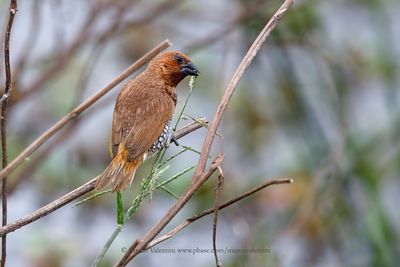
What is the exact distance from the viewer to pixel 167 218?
2.25 metres

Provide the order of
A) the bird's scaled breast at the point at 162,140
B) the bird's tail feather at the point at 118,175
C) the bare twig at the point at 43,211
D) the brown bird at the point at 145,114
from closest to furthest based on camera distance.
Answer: the bare twig at the point at 43,211 → the bird's tail feather at the point at 118,175 → the bird's scaled breast at the point at 162,140 → the brown bird at the point at 145,114

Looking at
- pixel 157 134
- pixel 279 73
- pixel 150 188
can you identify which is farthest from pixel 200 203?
pixel 150 188

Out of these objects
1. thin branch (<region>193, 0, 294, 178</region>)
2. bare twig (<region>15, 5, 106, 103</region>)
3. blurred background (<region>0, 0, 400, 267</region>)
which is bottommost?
blurred background (<region>0, 0, 400, 267</region>)

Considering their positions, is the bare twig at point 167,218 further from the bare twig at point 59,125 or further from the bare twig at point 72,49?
the bare twig at point 72,49

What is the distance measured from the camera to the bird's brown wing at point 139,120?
11.2ft

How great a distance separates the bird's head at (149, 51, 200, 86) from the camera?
3748 mm

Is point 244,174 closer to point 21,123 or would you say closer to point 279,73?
point 279,73

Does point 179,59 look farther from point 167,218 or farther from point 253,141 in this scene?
point 253,141

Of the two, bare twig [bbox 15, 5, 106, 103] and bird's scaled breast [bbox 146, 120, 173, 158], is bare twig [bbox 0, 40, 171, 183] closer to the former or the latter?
bird's scaled breast [bbox 146, 120, 173, 158]

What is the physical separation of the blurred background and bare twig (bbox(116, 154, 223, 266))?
2554mm

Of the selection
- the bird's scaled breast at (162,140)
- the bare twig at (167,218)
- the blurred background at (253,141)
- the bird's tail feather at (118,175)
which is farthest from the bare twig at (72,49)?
the bare twig at (167,218)

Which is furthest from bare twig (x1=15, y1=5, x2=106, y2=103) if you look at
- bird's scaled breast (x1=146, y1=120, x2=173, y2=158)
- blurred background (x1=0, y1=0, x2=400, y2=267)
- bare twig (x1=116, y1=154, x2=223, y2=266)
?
bare twig (x1=116, y1=154, x2=223, y2=266)

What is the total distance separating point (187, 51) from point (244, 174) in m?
1.06

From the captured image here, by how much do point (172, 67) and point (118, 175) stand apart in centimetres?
82
